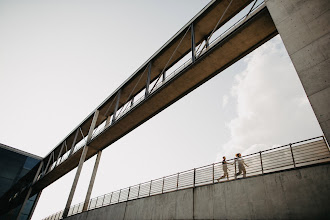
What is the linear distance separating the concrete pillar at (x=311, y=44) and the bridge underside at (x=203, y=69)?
2.36 metres

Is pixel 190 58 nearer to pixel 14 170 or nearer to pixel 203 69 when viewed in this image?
pixel 203 69

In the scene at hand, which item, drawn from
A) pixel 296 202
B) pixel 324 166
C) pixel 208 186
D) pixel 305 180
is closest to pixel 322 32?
pixel 324 166

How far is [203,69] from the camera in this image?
43.7ft

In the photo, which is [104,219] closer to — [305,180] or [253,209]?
[253,209]

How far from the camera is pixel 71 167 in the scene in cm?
2667

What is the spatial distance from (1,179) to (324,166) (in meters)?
41.6

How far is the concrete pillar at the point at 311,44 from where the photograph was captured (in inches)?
267

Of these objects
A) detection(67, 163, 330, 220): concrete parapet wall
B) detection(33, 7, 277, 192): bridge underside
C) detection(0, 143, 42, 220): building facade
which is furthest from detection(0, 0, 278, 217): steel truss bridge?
detection(0, 143, 42, 220): building facade

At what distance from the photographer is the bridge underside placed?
11.4 m

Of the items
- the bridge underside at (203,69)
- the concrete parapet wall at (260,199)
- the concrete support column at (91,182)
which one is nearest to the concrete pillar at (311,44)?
the concrete parapet wall at (260,199)

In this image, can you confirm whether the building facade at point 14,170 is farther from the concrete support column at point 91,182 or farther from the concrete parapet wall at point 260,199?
the concrete parapet wall at point 260,199

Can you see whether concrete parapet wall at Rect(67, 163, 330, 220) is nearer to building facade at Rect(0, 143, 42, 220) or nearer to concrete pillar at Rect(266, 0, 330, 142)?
concrete pillar at Rect(266, 0, 330, 142)

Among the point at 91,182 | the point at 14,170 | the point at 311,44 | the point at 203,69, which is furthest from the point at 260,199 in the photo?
the point at 14,170

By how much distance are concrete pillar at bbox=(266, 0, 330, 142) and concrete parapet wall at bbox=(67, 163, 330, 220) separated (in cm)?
160
